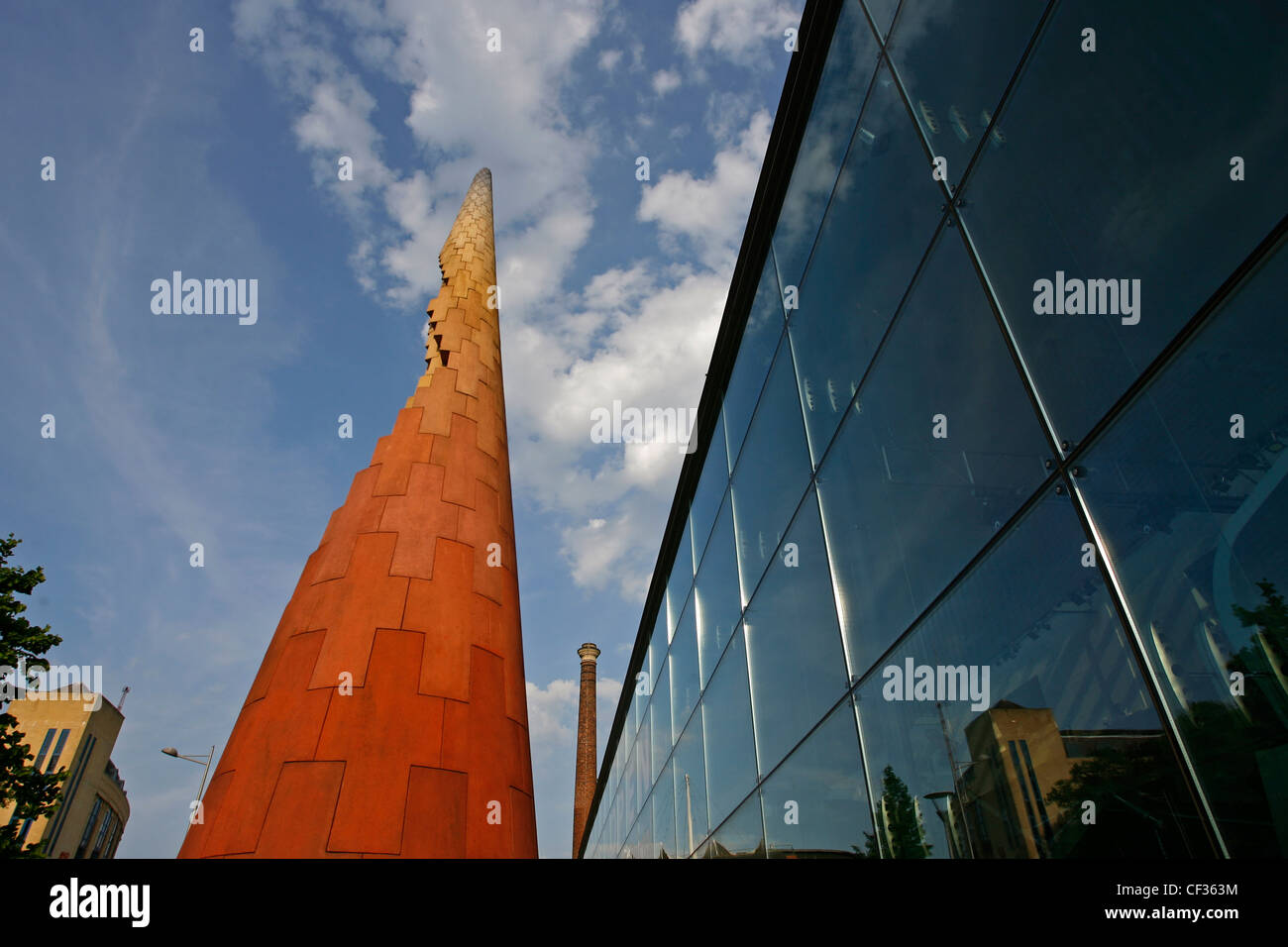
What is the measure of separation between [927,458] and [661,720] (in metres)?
10.9

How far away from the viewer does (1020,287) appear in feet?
11.3

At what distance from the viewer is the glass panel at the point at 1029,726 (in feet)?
8.73

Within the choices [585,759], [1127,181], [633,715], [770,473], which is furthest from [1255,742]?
[585,759]

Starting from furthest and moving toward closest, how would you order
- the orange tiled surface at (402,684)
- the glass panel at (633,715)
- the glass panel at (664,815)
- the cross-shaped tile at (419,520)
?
the glass panel at (633,715) < the glass panel at (664,815) < the cross-shaped tile at (419,520) < the orange tiled surface at (402,684)

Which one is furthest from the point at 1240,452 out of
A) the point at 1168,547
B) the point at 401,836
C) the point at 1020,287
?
the point at 401,836

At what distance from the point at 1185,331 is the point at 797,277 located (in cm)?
484

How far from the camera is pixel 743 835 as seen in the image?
7809 mm

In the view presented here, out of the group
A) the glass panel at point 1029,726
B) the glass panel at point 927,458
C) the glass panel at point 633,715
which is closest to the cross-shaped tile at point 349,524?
the glass panel at point 927,458

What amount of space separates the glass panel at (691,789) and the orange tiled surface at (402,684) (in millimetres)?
5114

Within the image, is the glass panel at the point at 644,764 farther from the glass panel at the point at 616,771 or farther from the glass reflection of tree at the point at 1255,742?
the glass reflection of tree at the point at 1255,742

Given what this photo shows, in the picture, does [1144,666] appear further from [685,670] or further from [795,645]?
[685,670]

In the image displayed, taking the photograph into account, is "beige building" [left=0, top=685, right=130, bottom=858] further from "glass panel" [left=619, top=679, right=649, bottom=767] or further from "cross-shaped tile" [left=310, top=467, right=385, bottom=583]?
"cross-shaped tile" [left=310, top=467, right=385, bottom=583]

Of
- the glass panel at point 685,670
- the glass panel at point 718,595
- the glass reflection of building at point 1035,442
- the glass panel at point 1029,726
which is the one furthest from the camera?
the glass panel at point 685,670
